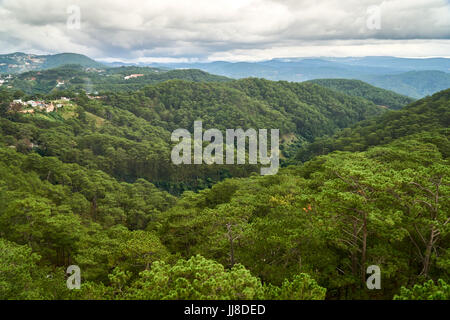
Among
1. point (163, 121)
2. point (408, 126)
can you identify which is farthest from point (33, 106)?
point (408, 126)

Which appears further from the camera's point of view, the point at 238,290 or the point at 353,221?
the point at 353,221

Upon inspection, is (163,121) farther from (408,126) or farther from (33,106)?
(408,126)

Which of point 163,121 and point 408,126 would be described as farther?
point 163,121

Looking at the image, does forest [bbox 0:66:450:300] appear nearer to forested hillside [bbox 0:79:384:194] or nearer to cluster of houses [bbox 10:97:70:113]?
forested hillside [bbox 0:79:384:194]

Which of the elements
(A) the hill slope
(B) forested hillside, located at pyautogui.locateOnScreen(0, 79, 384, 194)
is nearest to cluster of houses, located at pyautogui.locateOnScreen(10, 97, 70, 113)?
(B) forested hillside, located at pyautogui.locateOnScreen(0, 79, 384, 194)

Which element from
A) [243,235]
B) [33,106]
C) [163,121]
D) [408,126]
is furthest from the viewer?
[163,121]

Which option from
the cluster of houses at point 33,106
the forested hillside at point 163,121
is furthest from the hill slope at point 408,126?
the cluster of houses at point 33,106
